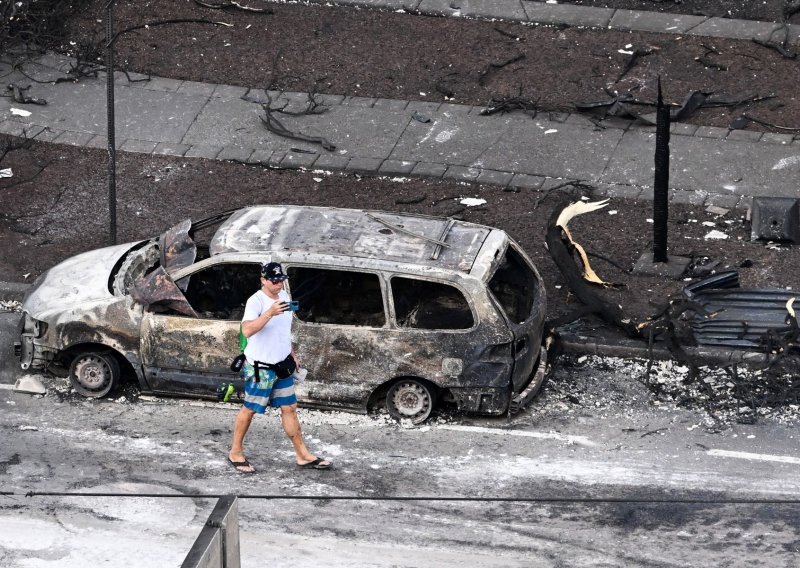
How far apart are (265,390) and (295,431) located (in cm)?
45

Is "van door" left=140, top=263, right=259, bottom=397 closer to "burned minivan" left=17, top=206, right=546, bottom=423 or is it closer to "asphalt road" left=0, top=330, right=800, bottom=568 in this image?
"burned minivan" left=17, top=206, right=546, bottom=423

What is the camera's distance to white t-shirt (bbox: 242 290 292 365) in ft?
32.1

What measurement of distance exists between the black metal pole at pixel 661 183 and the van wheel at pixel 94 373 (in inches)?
219

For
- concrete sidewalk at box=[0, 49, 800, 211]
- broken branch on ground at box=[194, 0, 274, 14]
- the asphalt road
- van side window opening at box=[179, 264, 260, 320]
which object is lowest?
the asphalt road

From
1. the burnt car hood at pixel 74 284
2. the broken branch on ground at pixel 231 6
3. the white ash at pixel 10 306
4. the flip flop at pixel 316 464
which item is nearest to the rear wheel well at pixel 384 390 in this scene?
the flip flop at pixel 316 464

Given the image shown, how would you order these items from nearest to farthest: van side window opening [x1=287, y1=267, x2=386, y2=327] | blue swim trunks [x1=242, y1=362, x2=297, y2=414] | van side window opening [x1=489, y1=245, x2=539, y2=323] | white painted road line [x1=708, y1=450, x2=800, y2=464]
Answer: blue swim trunks [x1=242, y1=362, x2=297, y2=414]
white painted road line [x1=708, y1=450, x2=800, y2=464]
van side window opening [x1=287, y1=267, x2=386, y2=327]
van side window opening [x1=489, y1=245, x2=539, y2=323]

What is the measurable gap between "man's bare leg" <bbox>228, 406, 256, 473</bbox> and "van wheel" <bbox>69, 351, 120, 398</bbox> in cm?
146

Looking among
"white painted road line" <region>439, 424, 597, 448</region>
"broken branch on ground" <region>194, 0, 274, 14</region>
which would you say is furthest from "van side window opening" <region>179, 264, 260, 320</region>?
"broken branch on ground" <region>194, 0, 274, 14</region>

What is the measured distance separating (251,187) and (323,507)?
6247 mm

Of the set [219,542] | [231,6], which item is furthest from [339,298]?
[231,6]

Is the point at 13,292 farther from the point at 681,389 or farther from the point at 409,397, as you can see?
the point at 681,389

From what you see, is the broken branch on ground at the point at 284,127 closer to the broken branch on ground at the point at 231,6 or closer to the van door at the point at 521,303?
the broken branch on ground at the point at 231,6

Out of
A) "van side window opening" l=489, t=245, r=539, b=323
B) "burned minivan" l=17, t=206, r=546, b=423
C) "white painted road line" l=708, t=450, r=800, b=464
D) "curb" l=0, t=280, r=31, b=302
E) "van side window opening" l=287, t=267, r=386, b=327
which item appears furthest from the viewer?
"curb" l=0, t=280, r=31, b=302

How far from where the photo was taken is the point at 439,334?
422 inches
